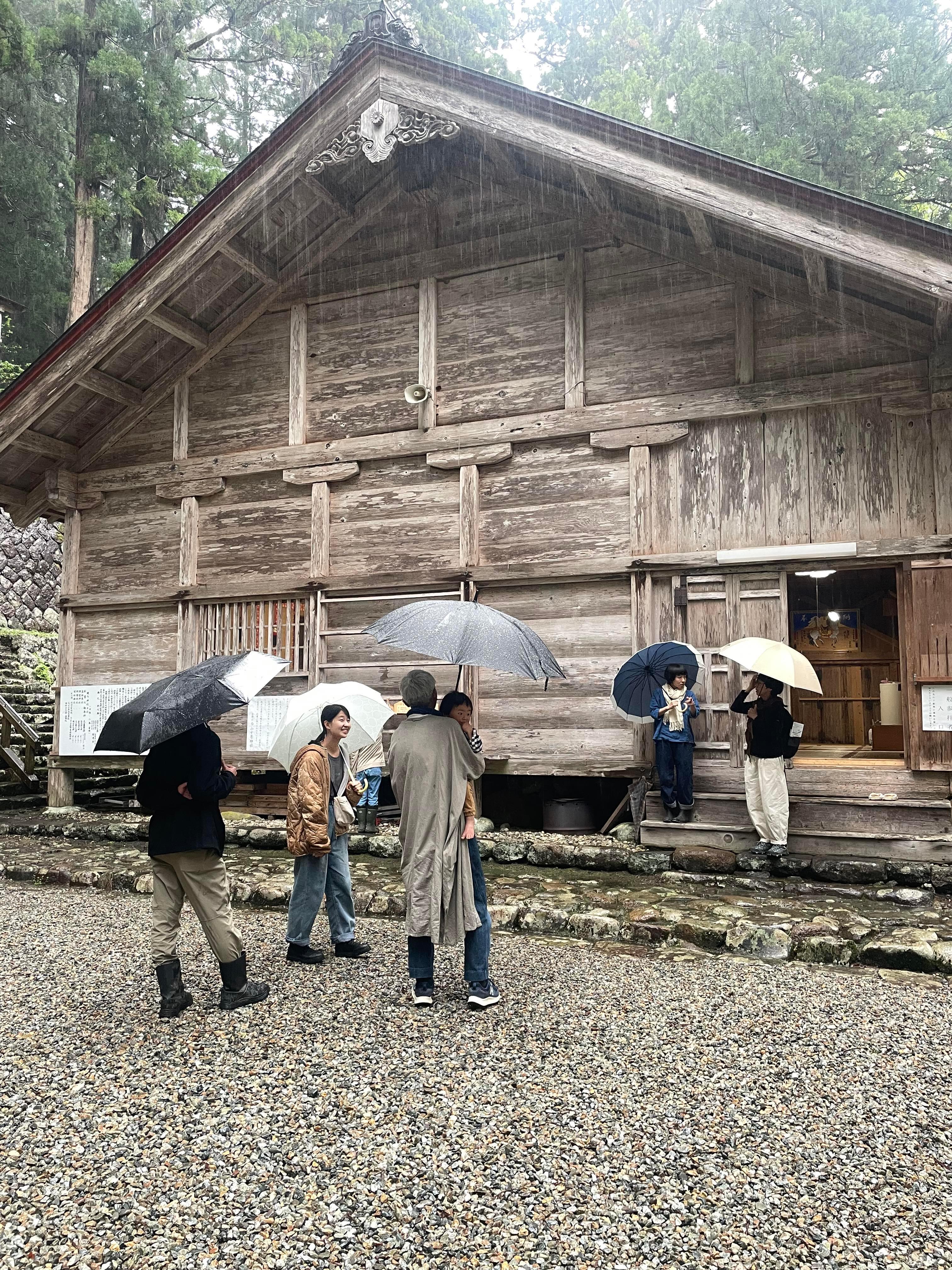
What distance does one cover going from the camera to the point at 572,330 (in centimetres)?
1035

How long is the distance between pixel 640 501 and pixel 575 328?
242 cm

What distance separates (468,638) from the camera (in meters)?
5.47

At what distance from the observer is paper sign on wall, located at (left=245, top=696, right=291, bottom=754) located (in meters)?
11.3

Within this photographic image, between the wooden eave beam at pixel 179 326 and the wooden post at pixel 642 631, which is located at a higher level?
the wooden eave beam at pixel 179 326

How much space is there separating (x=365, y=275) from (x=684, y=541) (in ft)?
19.5

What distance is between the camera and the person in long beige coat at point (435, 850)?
192 inches

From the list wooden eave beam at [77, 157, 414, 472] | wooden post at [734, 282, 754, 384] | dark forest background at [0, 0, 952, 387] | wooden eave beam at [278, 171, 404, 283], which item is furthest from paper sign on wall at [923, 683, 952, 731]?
dark forest background at [0, 0, 952, 387]

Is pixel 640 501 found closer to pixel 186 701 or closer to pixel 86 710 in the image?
pixel 186 701

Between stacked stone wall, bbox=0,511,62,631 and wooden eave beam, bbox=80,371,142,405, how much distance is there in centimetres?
1041

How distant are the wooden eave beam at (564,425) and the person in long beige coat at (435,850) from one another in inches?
239

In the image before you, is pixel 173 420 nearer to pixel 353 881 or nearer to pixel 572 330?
pixel 572 330

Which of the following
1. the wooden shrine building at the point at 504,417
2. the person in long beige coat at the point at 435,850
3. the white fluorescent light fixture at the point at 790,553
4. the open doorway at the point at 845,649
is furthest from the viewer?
the open doorway at the point at 845,649

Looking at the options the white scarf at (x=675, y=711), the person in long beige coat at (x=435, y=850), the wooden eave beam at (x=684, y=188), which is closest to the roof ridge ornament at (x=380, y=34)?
the wooden eave beam at (x=684, y=188)

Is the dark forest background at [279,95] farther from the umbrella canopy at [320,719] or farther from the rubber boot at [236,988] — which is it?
the rubber boot at [236,988]
